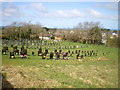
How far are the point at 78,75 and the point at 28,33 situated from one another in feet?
57.3

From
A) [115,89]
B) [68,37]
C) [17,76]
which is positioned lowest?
[115,89]

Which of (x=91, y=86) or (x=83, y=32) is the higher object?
(x=83, y=32)

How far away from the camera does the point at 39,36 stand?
83.3 feet

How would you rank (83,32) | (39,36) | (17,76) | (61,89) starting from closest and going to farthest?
(61,89), (17,76), (83,32), (39,36)

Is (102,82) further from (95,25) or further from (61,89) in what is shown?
(95,25)

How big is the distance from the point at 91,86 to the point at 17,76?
9.86 ft

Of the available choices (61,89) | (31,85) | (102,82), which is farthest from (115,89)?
(31,85)

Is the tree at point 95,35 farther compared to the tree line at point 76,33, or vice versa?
the tree at point 95,35

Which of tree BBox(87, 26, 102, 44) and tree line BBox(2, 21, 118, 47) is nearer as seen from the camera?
tree line BBox(2, 21, 118, 47)

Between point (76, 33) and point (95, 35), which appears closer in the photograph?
point (76, 33)

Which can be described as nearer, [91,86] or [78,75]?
[91,86]

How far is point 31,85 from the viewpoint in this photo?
4.41 m

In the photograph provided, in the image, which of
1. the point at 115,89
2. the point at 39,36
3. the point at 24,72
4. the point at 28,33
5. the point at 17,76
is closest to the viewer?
the point at 115,89

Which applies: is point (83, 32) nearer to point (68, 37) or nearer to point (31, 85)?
point (68, 37)
